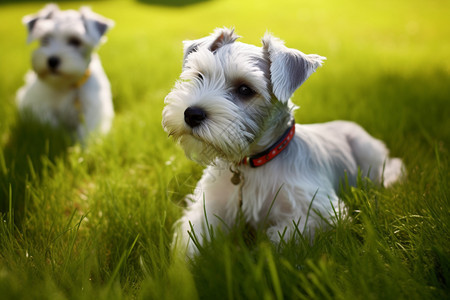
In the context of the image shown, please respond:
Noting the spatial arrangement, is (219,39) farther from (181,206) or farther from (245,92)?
(181,206)

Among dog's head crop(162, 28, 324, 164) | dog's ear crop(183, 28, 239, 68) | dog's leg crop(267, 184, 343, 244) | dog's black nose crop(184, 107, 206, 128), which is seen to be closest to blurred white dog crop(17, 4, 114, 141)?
dog's ear crop(183, 28, 239, 68)

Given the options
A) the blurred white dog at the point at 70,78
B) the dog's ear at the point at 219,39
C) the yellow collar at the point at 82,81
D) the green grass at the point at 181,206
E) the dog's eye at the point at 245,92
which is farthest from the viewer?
the yellow collar at the point at 82,81

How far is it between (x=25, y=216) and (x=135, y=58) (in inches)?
304

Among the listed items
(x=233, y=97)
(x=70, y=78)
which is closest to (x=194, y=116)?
(x=233, y=97)

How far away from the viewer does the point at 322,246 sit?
8.31 ft

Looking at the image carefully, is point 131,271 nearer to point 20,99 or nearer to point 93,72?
point 93,72

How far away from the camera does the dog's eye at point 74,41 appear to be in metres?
6.11

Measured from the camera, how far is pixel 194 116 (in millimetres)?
2648

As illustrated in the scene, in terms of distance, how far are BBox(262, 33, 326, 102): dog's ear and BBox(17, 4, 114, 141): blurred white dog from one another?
3.84 meters

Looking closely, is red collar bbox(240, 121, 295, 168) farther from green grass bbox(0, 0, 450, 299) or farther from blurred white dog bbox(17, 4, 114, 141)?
blurred white dog bbox(17, 4, 114, 141)

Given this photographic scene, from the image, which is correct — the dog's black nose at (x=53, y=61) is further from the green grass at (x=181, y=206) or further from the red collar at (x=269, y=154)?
the red collar at (x=269, y=154)

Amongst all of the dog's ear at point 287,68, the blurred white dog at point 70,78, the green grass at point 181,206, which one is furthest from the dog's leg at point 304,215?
the blurred white dog at point 70,78

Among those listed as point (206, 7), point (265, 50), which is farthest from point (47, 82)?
point (206, 7)

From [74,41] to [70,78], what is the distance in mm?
599
